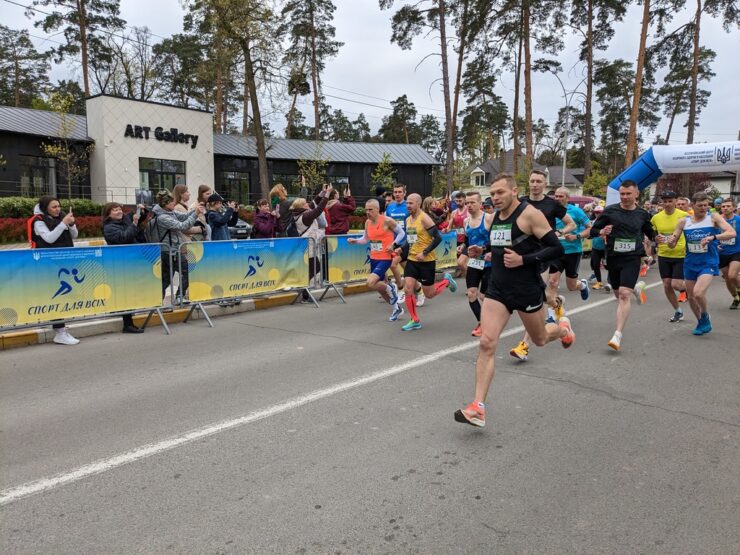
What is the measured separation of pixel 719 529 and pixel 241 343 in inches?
221

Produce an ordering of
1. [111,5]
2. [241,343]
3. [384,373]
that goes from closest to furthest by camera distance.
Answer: [384,373] → [241,343] → [111,5]

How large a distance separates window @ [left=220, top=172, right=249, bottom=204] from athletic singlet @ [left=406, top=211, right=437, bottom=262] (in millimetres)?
28849

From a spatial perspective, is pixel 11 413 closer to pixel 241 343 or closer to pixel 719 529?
pixel 241 343

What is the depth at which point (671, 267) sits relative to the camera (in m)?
8.59

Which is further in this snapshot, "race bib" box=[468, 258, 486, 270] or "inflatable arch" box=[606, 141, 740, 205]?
"inflatable arch" box=[606, 141, 740, 205]

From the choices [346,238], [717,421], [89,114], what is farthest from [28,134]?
[717,421]

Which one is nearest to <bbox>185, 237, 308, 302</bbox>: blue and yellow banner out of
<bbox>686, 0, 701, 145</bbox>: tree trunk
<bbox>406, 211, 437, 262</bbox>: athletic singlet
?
<bbox>406, 211, 437, 262</bbox>: athletic singlet

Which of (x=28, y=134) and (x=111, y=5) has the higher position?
(x=111, y=5)

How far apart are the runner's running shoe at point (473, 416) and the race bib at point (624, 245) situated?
12.5 ft

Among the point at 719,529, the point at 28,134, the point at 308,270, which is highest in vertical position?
the point at 28,134

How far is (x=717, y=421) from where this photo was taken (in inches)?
180

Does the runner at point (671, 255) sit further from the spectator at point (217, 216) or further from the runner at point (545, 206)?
the spectator at point (217, 216)

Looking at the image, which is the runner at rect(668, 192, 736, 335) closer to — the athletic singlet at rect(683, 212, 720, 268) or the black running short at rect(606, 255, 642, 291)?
the athletic singlet at rect(683, 212, 720, 268)

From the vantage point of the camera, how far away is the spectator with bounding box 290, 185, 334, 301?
1074cm
